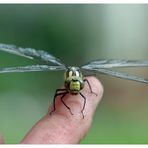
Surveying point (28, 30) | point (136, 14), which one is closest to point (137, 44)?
point (136, 14)

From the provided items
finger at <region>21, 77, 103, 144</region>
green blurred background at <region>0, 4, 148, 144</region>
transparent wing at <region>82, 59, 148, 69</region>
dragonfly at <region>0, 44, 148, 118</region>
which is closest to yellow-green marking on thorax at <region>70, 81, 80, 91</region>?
dragonfly at <region>0, 44, 148, 118</region>

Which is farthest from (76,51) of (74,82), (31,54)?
(74,82)

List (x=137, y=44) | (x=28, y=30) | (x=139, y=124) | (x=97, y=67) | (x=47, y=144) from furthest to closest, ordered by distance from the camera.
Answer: (x=28, y=30)
(x=137, y=44)
(x=139, y=124)
(x=97, y=67)
(x=47, y=144)

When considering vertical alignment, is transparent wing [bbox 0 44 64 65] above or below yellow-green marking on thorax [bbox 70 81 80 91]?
above

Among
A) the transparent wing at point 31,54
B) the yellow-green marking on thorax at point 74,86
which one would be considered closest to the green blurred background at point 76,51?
the transparent wing at point 31,54

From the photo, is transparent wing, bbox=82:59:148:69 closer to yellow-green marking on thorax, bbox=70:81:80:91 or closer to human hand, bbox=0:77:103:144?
human hand, bbox=0:77:103:144

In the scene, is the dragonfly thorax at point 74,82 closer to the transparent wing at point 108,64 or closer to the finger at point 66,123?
the finger at point 66,123

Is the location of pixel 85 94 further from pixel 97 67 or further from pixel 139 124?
pixel 139 124

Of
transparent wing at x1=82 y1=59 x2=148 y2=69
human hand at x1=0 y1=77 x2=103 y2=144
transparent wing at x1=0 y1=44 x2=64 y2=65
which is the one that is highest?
transparent wing at x1=0 y1=44 x2=64 y2=65
